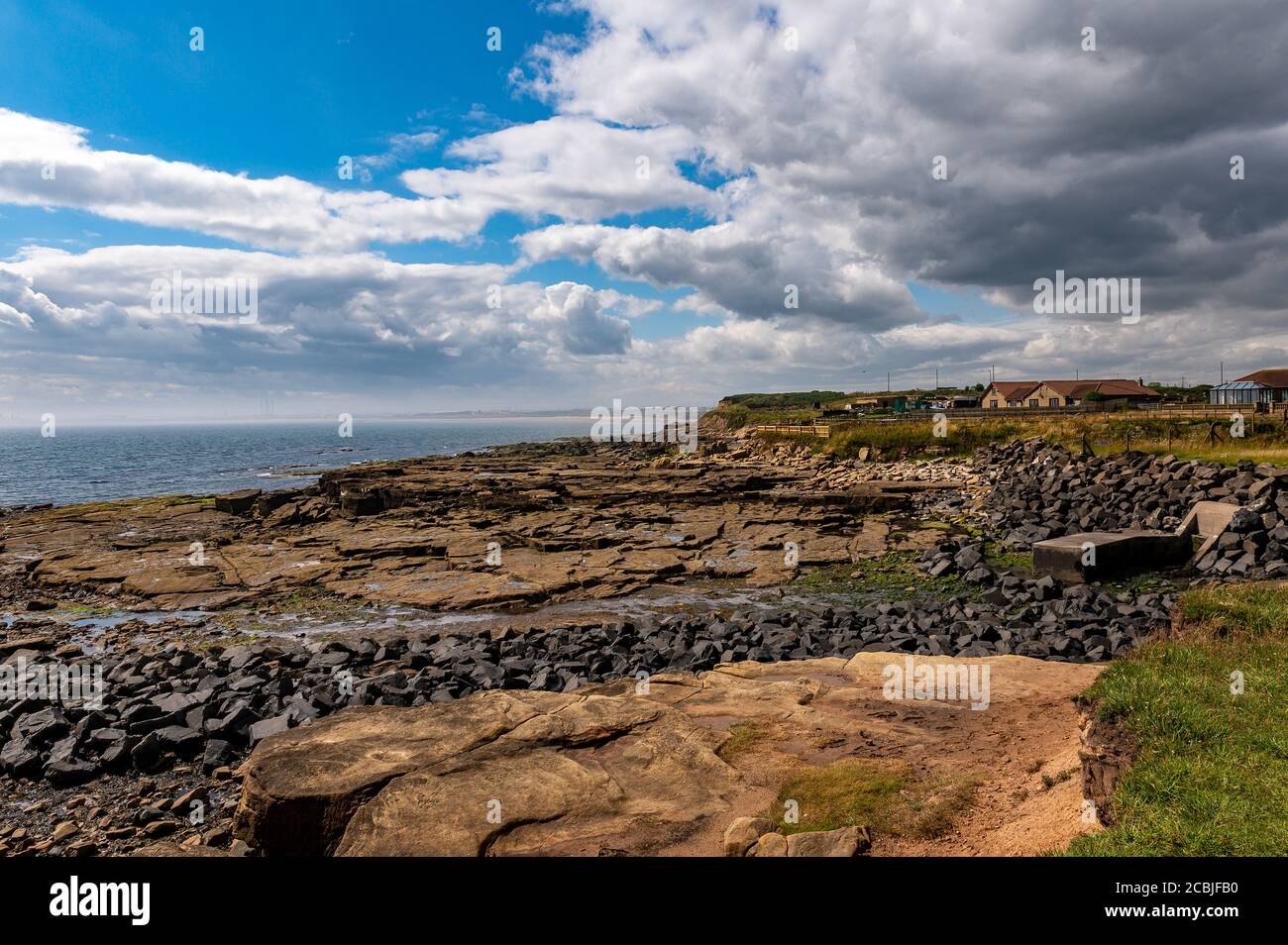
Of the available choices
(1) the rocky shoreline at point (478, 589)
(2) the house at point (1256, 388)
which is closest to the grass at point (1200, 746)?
(1) the rocky shoreline at point (478, 589)

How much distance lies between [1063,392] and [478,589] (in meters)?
84.2

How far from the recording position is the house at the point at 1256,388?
57.1 metres

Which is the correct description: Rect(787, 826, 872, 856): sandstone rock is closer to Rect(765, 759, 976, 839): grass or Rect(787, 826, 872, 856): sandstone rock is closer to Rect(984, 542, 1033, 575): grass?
Rect(765, 759, 976, 839): grass

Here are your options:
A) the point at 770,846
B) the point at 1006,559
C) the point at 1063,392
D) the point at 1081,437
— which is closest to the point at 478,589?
the point at 1006,559

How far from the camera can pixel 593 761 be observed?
7.51 metres

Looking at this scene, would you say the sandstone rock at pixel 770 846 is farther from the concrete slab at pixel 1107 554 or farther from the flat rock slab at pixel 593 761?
the concrete slab at pixel 1107 554

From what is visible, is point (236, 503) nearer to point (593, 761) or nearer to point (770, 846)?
point (593, 761)

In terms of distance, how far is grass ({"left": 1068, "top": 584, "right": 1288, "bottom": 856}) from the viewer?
15.8 ft

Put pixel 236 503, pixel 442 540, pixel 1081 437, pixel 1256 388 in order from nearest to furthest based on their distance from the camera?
pixel 442 540, pixel 236 503, pixel 1081 437, pixel 1256 388

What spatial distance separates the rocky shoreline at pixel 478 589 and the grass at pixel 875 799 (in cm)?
595

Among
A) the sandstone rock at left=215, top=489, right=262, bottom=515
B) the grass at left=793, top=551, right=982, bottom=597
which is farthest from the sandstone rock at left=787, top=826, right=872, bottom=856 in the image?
the sandstone rock at left=215, top=489, right=262, bottom=515
